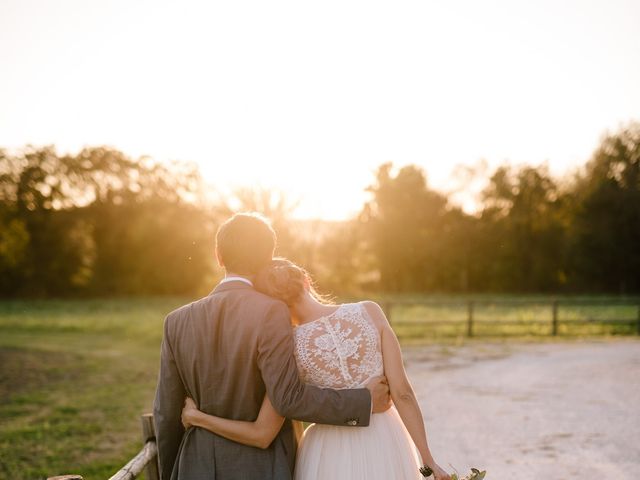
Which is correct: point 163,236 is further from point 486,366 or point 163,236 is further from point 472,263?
point 486,366

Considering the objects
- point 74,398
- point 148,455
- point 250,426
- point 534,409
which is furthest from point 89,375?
point 250,426

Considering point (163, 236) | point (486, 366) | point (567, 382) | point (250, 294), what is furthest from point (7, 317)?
point (250, 294)

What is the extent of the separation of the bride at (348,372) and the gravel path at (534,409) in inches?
121

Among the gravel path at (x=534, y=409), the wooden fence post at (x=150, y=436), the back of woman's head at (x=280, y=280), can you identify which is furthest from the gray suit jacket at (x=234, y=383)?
the gravel path at (x=534, y=409)

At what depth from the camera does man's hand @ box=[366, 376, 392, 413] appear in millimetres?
2951

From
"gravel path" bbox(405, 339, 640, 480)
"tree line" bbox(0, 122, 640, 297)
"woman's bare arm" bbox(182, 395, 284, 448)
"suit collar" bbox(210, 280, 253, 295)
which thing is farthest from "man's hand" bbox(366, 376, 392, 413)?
"tree line" bbox(0, 122, 640, 297)

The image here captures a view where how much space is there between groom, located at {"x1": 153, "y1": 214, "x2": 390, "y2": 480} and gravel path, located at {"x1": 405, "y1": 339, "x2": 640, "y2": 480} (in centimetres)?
347

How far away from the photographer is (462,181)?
4322cm

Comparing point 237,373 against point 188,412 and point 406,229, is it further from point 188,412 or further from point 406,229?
point 406,229

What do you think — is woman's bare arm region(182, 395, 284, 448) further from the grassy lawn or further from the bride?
the grassy lawn

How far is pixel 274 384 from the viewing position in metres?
2.67

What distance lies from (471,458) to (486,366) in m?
6.37

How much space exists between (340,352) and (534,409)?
645cm

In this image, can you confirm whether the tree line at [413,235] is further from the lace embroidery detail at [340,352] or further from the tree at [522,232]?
the lace embroidery detail at [340,352]
